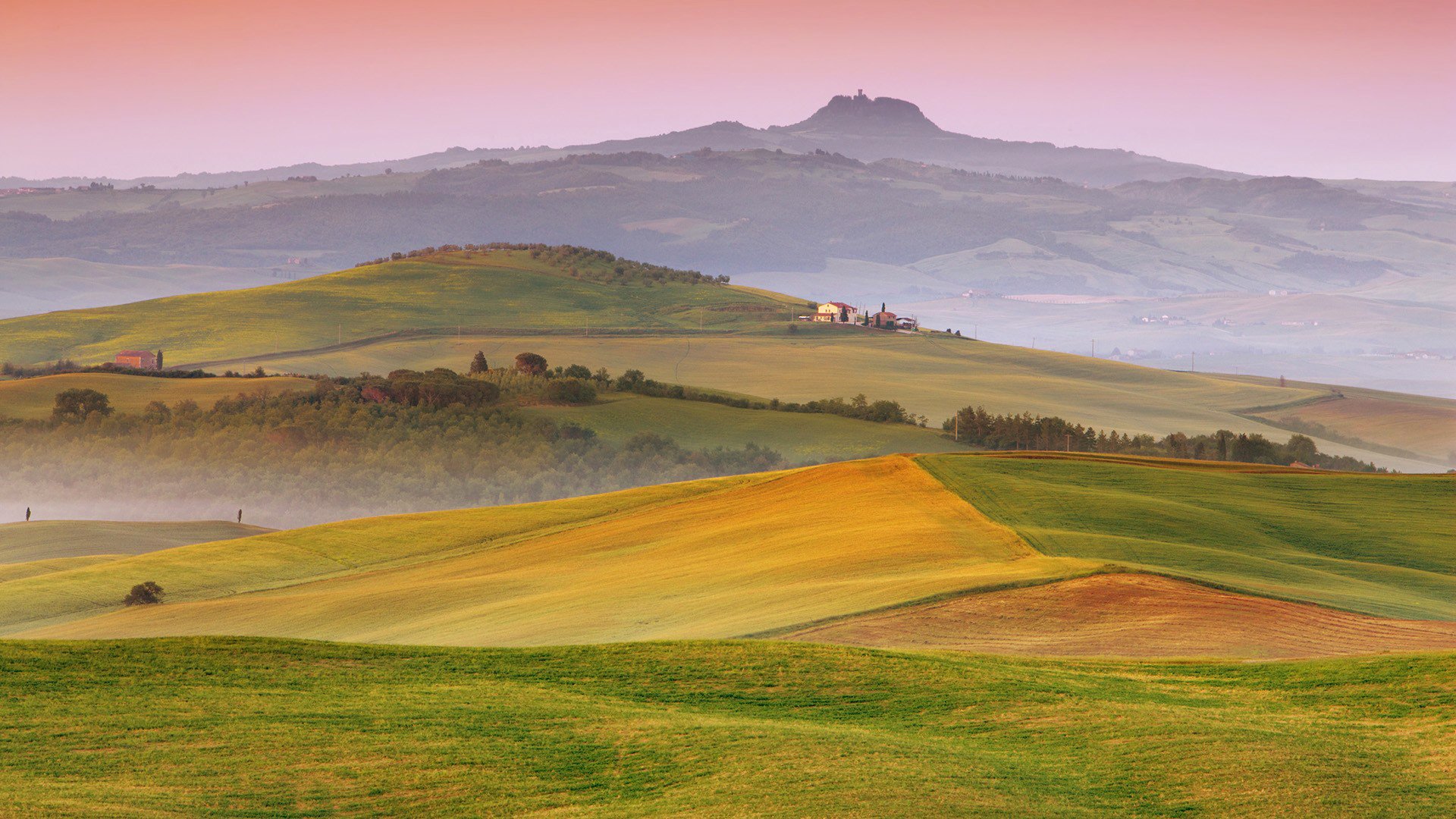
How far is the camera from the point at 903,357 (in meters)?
177

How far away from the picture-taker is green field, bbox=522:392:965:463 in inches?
4382

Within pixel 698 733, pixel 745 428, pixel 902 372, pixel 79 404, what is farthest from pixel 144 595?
pixel 902 372

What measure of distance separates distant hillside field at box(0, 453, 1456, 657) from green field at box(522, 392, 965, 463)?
55655mm

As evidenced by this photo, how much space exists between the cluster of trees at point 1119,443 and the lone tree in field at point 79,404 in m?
81.1

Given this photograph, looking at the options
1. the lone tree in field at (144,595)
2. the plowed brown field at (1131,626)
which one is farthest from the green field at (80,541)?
the plowed brown field at (1131,626)

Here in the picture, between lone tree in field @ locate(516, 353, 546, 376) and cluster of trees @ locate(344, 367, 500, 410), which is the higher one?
lone tree in field @ locate(516, 353, 546, 376)

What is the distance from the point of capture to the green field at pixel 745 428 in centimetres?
11131

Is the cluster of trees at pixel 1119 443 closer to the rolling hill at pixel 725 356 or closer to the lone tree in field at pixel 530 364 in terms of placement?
the rolling hill at pixel 725 356

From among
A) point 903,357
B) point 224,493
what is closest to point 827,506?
point 224,493

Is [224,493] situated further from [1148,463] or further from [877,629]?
[877,629]

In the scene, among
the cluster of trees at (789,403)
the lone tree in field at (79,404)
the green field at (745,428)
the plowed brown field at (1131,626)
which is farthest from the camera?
the lone tree in field at (79,404)

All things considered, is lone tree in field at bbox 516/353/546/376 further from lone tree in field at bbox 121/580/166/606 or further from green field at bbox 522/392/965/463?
lone tree in field at bbox 121/580/166/606

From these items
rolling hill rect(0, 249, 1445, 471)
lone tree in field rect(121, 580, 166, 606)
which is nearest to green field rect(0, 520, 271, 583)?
lone tree in field rect(121, 580, 166, 606)

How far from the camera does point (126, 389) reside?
454ft
